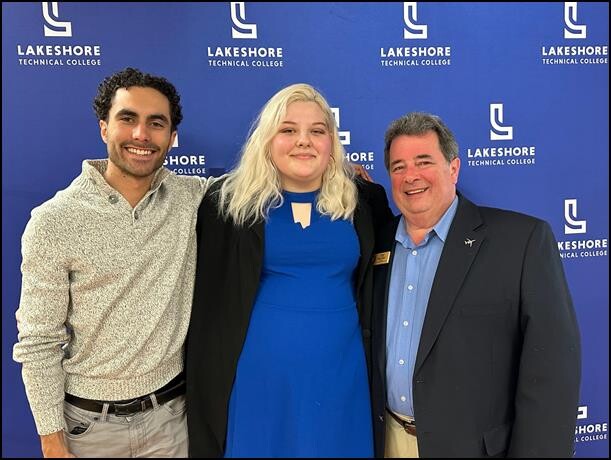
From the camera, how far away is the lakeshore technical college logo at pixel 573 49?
2.49 metres

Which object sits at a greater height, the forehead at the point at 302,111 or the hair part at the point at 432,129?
the forehead at the point at 302,111

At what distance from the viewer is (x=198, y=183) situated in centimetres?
188

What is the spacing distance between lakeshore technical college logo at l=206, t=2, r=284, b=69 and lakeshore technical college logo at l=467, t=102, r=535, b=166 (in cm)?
109

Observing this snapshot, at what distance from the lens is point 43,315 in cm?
147

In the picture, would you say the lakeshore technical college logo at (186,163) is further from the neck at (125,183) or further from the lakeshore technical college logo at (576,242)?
the lakeshore technical college logo at (576,242)

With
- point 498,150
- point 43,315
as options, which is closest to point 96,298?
point 43,315

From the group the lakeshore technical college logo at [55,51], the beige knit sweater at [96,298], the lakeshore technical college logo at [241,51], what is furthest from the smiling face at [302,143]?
the lakeshore technical college logo at [55,51]

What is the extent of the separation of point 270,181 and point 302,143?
184mm

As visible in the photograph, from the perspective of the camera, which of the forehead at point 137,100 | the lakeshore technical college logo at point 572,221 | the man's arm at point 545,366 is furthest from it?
the lakeshore technical college logo at point 572,221

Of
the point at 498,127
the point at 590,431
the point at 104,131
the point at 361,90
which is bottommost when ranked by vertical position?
the point at 590,431

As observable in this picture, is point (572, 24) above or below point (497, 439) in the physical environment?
above

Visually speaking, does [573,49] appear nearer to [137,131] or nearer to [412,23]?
[412,23]

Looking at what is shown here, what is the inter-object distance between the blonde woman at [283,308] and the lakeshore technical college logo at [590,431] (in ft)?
5.51

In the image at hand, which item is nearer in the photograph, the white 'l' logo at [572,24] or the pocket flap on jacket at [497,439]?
the pocket flap on jacket at [497,439]
